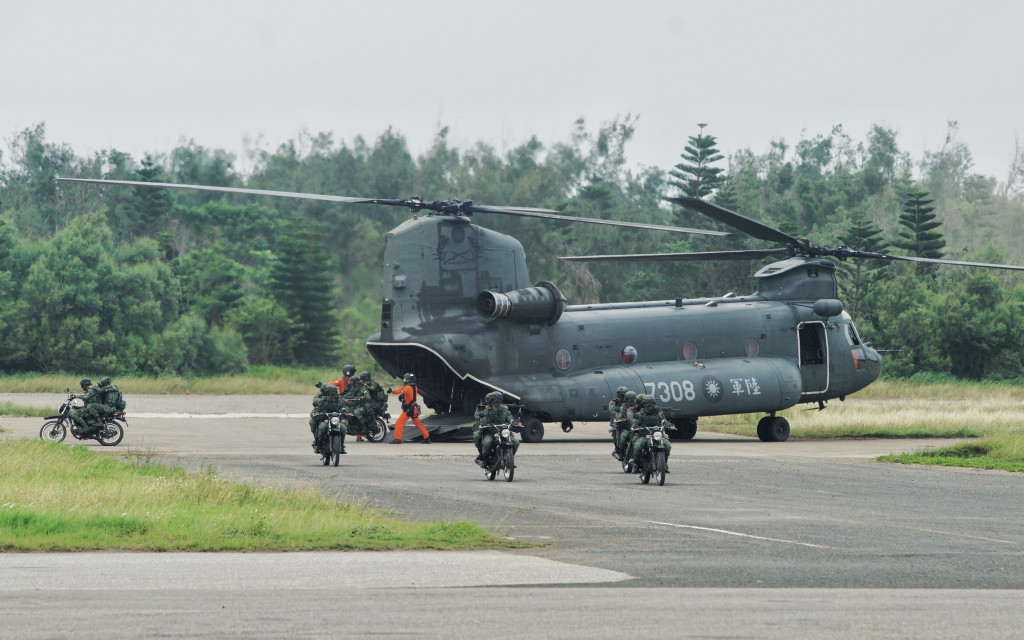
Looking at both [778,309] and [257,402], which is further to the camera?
[257,402]

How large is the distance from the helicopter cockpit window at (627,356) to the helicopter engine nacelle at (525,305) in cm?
225

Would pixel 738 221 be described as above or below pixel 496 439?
above

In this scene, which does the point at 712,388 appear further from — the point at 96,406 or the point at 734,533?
the point at 734,533

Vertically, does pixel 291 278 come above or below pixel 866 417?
above

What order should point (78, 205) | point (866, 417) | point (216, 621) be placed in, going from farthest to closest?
point (78, 205), point (866, 417), point (216, 621)

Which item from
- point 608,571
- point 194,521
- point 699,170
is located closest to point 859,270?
point 699,170

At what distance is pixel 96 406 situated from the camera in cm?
2878

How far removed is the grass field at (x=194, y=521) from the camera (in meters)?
13.1

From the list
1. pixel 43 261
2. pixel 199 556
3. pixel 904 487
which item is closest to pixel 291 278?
pixel 43 261

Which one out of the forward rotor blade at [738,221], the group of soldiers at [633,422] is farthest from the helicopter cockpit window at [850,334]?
the group of soldiers at [633,422]

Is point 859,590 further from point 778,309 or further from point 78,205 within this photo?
point 78,205

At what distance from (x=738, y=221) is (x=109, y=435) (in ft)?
54.6

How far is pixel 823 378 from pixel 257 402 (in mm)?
26451

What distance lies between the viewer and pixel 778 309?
35.7m
